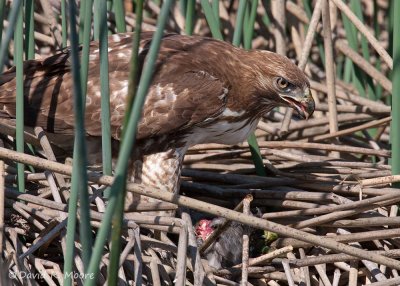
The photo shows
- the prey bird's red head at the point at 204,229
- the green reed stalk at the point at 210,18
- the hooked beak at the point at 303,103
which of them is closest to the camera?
the prey bird's red head at the point at 204,229

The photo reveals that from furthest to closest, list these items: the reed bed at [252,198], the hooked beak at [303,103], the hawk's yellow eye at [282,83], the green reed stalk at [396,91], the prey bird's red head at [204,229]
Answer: the hawk's yellow eye at [282,83]
the hooked beak at [303,103]
the prey bird's red head at [204,229]
the green reed stalk at [396,91]
the reed bed at [252,198]

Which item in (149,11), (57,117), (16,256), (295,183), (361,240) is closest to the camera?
(16,256)

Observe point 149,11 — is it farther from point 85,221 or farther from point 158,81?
point 85,221

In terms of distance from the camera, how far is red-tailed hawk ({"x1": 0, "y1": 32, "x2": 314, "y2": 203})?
476 centimetres

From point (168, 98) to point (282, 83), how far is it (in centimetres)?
66

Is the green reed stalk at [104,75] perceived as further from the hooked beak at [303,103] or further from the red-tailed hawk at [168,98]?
the hooked beak at [303,103]

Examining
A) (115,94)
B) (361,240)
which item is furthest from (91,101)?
(361,240)

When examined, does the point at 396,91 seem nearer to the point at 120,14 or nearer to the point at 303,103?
the point at 303,103

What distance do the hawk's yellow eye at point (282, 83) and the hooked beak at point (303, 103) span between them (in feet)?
0.17

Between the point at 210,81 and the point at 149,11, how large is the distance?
6.17ft

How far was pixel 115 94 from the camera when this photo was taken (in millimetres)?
4770

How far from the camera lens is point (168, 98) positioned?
4770 mm

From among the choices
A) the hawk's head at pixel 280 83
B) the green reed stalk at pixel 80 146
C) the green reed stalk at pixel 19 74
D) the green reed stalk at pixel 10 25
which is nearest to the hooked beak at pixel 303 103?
the hawk's head at pixel 280 83

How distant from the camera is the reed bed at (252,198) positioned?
370 centimetres
